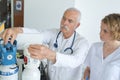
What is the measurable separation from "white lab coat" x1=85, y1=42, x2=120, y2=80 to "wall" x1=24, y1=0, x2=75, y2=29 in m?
0.95

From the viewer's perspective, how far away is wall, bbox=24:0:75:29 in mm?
2477

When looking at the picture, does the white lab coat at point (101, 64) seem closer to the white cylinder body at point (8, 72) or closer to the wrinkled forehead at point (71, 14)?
the wrinkled forehead at point (71, 14)

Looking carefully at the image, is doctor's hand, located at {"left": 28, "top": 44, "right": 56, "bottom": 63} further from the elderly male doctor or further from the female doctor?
the female doctor

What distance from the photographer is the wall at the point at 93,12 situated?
2.75 metres

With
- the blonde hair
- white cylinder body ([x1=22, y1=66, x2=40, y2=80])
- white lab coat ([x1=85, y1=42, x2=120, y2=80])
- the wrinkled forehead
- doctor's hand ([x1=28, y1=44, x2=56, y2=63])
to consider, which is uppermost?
the wrinkled forehead

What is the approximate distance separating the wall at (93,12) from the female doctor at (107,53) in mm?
1210

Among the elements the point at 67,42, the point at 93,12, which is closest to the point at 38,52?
the point at 67,42

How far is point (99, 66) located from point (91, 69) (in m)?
0.09

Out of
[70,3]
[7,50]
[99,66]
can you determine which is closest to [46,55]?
[7,50]

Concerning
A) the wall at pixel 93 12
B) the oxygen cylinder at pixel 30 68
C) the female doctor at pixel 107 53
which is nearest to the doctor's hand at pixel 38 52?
the oxygen cylinder at pixel 30 68

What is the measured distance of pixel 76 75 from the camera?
5.48 feet

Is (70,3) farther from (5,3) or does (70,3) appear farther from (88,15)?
(5,3)

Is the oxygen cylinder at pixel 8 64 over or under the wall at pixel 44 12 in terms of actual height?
under

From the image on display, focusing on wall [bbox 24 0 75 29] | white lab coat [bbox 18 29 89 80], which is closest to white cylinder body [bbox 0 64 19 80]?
white lab coat [bbox 18 29 89 80]
